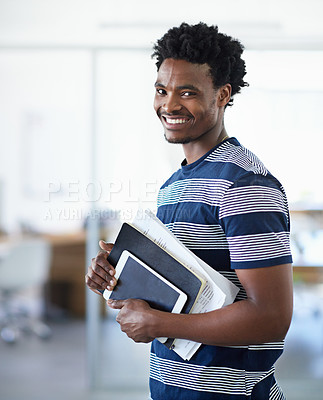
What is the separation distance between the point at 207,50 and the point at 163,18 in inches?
79.0

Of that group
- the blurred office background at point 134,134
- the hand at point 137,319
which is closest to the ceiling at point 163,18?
the blurred office background at point 134,134

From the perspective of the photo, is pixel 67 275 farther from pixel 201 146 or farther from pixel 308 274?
pixel 201 146

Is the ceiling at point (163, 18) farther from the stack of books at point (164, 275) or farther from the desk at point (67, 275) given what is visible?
the stack of books at point (164, 275)

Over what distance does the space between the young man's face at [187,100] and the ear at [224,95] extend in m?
0.01

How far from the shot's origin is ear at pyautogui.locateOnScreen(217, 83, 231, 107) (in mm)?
1209

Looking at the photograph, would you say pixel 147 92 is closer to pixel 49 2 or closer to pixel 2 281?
pixel 49 2

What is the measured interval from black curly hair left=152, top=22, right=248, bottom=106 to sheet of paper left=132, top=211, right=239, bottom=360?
14.0 inches

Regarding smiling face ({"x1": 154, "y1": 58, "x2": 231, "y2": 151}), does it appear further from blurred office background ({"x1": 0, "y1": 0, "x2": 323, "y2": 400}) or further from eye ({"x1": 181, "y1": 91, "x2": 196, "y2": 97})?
blurred office background ({"x1": 0, "y1": 0, "x2": 323, "y2": 400})

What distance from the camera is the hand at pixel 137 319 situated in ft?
3.53

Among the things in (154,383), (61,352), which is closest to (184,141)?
(154,383)

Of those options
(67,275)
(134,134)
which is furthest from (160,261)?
(67,275)

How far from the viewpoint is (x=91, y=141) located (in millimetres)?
3160

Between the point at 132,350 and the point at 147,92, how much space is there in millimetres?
1546

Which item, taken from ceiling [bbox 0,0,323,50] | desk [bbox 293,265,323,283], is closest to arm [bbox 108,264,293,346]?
desk [bbox 293,265,323,283]
